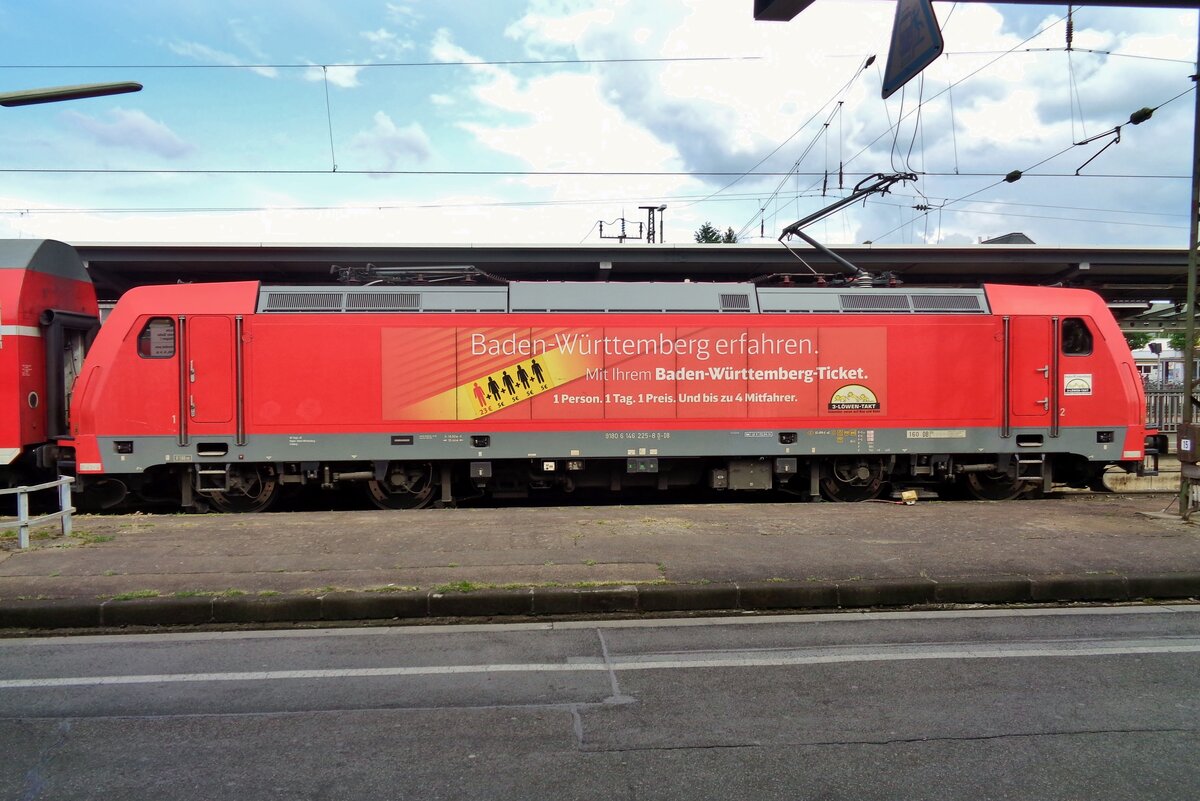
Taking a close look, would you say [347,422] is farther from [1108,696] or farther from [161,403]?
[1108,696]

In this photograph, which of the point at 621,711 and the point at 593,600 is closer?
the point at 621,711

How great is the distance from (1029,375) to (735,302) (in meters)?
4.46

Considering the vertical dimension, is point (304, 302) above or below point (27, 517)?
above

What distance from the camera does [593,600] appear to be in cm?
595

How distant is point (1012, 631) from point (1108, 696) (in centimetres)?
120

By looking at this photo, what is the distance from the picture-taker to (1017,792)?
130 inches

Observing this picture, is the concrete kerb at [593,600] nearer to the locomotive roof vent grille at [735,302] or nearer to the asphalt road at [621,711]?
the asphalt road at [621,711]

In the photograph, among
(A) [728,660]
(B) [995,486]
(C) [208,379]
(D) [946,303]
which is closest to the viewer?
(A) [728,660]

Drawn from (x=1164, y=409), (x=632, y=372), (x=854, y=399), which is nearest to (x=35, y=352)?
(x=632, y=372)

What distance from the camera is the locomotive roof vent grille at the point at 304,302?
10.1 m

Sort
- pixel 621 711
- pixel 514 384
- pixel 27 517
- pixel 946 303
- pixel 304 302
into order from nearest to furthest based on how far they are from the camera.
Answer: pixel 621 711, pixel 27 517, pixel 304 302, pixel 514 384, pixel 946 303

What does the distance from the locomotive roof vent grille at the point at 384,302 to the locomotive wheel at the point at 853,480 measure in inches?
255

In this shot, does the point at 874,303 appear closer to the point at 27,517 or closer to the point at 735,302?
Result: the point at 735,302

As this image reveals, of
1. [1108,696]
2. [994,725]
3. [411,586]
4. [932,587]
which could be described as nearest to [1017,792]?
[994,725]
